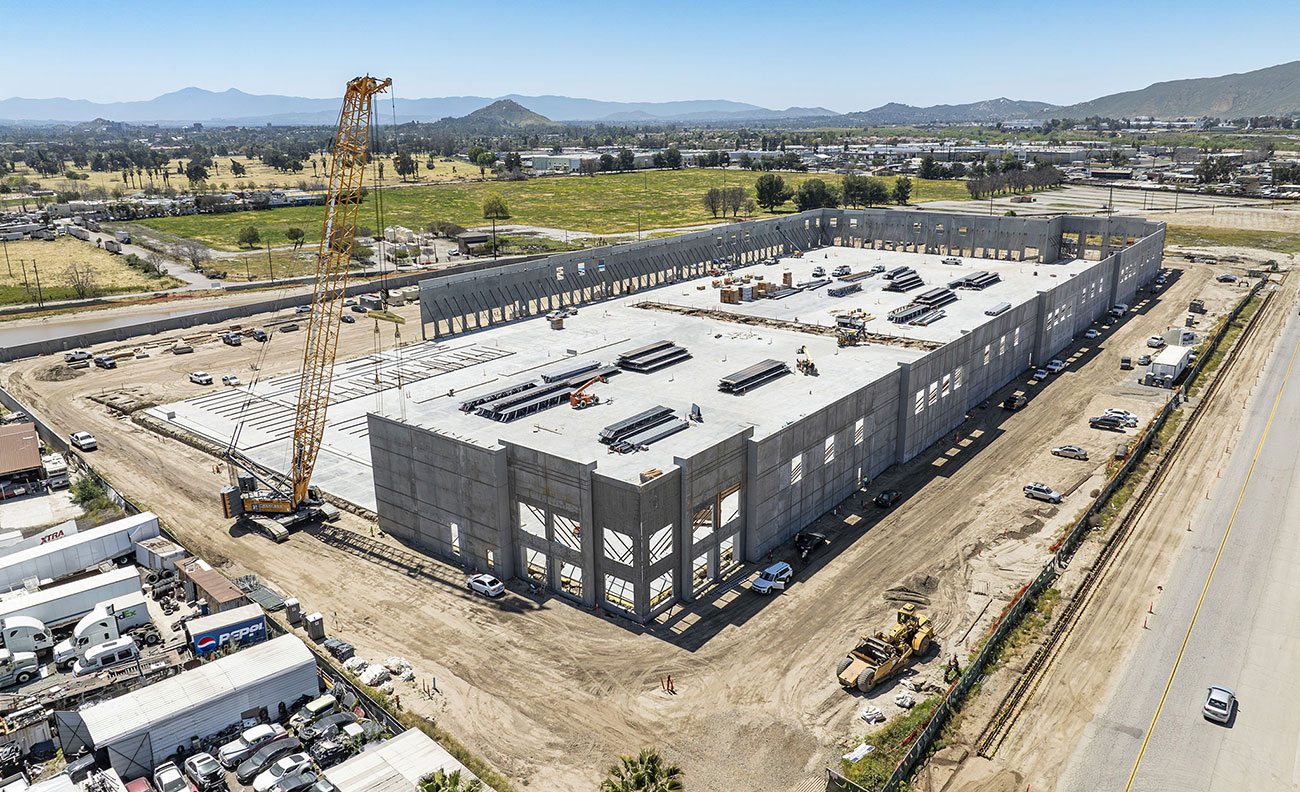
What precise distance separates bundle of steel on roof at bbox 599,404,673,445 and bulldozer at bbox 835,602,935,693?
18131 millimetres

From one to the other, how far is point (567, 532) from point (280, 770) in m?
17.9

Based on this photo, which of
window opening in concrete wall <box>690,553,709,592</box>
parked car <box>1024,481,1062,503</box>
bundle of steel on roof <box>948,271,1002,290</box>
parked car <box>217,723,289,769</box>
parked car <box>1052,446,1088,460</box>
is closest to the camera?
parked car <box>217,723,289,769</box>

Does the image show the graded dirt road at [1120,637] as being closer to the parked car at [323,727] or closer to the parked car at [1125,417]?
the parked car at [1125,417]

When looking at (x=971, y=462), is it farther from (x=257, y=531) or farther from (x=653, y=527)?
(x=257, y=531)

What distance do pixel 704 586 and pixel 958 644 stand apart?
1383cm

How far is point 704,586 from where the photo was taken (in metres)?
48.4

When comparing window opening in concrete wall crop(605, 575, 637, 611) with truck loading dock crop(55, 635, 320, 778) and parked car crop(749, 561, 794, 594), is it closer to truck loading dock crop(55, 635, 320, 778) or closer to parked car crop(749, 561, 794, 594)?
parked car crop(749, 561, 794, 594)

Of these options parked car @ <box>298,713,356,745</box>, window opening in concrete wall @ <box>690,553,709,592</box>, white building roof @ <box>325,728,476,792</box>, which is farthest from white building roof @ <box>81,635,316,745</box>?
window opening in concrete wall @ <box>690,553,709,592</box>

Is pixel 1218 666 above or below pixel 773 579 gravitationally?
below

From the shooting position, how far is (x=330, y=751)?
118ft

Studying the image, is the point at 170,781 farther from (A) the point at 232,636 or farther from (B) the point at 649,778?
(B) the point at 649,778

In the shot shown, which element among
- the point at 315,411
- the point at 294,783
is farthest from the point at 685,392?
the point at 294,783

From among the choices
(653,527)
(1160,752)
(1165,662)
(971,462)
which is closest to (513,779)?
(653,527)

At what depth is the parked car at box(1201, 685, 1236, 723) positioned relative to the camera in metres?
37.3
